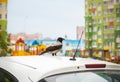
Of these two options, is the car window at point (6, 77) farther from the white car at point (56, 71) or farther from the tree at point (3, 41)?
the tree at point (3, 41)

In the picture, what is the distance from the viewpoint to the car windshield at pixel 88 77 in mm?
1788

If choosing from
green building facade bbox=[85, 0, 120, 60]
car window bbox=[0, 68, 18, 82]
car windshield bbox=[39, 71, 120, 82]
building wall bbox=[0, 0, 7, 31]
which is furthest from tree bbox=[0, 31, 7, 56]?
car windshield bbox=[39, 71, 120, 82]

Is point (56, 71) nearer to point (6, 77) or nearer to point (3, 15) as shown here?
point (6, 77)

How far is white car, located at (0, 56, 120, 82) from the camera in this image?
1.80 metres

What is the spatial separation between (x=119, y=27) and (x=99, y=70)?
29.5 feet

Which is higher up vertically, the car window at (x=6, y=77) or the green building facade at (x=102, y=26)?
the green building facade at (x=102, y=26)

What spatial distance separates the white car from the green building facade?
8.56 meters

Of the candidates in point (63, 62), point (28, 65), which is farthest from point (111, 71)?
point (28, 65)

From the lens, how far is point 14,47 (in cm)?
936

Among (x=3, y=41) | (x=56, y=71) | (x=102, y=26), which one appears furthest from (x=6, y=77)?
(x=102, y=26)

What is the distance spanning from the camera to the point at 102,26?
36.6 ft

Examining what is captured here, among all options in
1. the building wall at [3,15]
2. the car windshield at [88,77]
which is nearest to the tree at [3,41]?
the building wall at [3,15]

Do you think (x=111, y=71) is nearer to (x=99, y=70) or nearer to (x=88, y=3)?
(x=99, y=70)

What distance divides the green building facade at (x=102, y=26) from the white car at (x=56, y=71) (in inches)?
337
